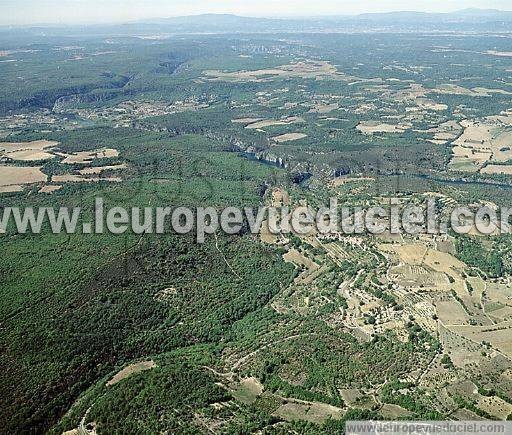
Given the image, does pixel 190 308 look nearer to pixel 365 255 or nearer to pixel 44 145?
pixel 365 255

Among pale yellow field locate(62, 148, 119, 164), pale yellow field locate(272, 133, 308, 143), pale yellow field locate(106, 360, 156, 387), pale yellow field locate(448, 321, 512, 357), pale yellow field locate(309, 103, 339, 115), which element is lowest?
pale yellow field locate(106, 360, 156, 387)

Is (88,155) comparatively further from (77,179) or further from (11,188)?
(11,188)

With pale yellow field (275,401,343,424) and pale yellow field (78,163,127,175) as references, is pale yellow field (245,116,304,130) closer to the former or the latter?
pale yellow field (78,163,127,175)

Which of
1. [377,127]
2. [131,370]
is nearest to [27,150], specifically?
[377,127]

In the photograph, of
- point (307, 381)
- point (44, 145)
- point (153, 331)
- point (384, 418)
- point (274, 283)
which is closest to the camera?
point (384, 418)

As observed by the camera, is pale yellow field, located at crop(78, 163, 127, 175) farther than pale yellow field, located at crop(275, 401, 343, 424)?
Yes

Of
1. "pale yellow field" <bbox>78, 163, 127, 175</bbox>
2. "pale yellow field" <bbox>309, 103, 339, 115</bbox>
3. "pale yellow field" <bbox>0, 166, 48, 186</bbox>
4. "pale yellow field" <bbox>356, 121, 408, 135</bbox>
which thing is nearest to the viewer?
"pale yellow field" <bbox>0, 166, 48, 186</bbox>

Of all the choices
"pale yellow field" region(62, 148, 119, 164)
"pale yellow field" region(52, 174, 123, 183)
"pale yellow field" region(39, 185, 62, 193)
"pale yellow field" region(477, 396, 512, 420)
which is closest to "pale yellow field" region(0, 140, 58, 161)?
"pale yellow field" region(62, 148, 119, 164)

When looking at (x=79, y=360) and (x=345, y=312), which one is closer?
(x=79, y=360)

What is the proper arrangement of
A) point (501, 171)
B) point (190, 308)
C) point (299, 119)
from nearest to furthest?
point (190, 308) → point (501, 171) → point (299, 119)

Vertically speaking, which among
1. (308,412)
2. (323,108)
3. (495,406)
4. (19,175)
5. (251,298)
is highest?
(323,108)

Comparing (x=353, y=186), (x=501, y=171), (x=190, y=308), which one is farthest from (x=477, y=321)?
(x=501, y=171)
